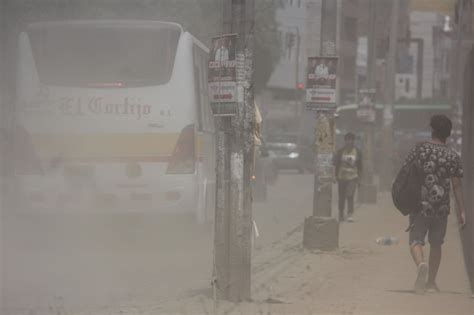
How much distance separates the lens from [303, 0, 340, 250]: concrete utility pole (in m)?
14.0

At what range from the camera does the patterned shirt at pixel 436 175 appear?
9.76 metres

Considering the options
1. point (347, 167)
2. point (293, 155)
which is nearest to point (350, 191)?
point (347, 167)

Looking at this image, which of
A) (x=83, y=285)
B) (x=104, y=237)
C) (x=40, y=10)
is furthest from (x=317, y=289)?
(x=40, y=10)

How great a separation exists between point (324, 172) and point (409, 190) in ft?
15.7

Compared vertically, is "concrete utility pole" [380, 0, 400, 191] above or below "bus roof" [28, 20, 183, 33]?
below

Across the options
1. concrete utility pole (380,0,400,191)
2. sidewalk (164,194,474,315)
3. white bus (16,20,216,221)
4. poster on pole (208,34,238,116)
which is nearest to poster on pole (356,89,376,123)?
concrete utility pole (380,0,400,191)

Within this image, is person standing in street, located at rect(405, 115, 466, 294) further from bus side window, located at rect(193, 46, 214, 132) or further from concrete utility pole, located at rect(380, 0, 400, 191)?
concrete utility pole, located at rect(380, 0, 400, 191)

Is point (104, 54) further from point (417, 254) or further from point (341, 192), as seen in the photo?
point (341, 192)

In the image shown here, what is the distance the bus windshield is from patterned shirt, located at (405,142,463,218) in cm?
553

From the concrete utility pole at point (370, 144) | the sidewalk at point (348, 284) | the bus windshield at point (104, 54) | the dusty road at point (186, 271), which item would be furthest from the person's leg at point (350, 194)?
the bus windshield at point (104, 54)

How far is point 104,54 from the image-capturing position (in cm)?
1441

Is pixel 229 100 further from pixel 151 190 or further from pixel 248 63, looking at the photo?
pixel 151 190

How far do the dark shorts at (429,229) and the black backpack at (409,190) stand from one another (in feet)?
0.37

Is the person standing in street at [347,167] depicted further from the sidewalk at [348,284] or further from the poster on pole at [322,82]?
the poster on pole at [322,82]
